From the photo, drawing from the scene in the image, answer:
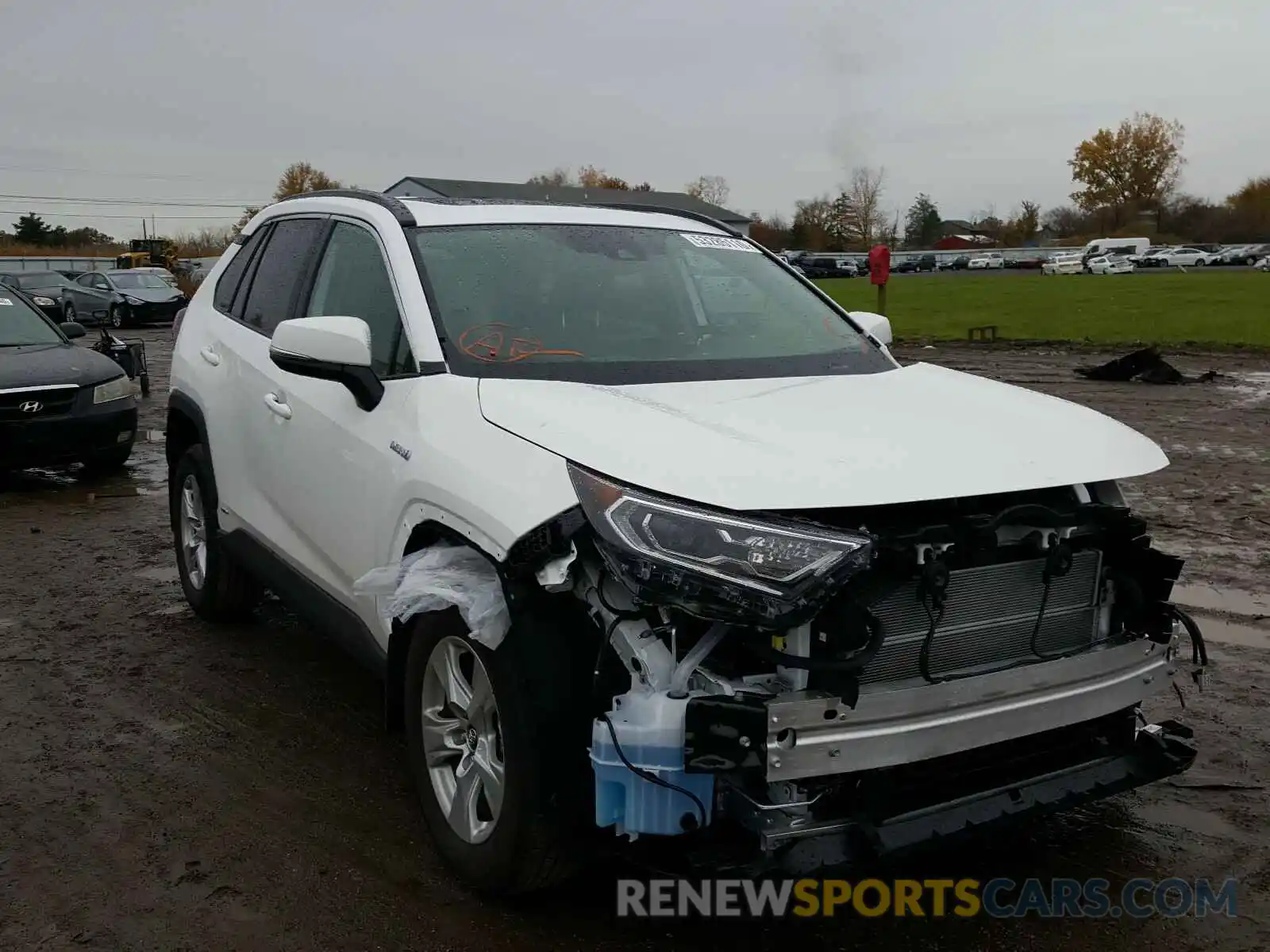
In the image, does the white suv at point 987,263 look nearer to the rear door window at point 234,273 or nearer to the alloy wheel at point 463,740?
the rear door window at point 234,273

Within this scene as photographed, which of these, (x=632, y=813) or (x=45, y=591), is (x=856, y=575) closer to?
(x=632, y=813)

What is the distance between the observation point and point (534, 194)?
6.93 m

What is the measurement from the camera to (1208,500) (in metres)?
8.41

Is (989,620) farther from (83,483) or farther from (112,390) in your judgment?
(83,483)

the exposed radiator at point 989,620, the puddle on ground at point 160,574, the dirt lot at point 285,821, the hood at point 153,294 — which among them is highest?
the hood at point 153,294

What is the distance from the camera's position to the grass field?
22859mm

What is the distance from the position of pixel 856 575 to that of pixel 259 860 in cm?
206

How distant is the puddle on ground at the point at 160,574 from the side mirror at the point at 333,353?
367 centimetres

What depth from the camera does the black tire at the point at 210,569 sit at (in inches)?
214

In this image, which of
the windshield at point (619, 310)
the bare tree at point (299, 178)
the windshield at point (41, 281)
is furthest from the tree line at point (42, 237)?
the windshield at point (619, 310)

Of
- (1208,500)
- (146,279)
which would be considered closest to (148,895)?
(1208,500)

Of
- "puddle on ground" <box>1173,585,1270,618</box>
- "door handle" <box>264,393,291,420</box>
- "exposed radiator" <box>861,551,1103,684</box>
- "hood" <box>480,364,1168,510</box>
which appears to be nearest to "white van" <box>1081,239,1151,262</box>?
"puddle on ground" <box>1173,585,1270,618</box>

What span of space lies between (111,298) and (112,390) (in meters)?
23.4

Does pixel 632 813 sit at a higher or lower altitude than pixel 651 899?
higher
